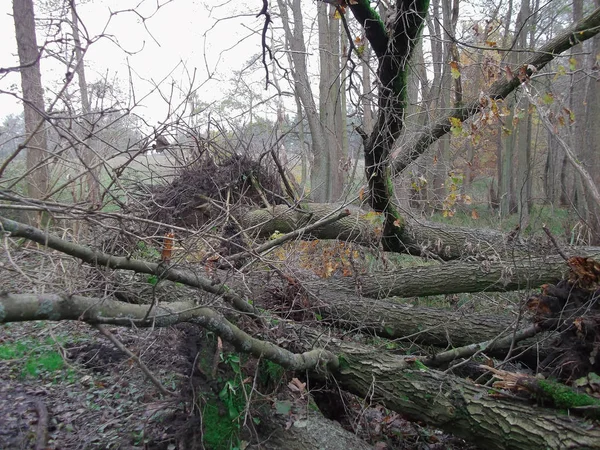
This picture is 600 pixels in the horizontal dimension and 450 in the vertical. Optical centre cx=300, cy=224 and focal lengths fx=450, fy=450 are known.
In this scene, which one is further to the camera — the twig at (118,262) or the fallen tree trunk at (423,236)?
the fallen tree trunk at (423,236)

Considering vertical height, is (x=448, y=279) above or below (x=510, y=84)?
below

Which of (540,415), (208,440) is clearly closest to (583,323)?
(540,415)

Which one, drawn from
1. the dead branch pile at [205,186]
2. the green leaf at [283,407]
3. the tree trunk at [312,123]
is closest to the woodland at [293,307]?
the green leaf at [283,407]

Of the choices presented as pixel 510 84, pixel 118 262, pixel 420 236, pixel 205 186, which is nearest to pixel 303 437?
pixel 118 262

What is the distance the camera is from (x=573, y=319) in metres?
3.45

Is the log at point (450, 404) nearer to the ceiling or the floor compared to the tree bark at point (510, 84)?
nearer to the floor

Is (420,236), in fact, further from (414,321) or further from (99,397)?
(99,397)

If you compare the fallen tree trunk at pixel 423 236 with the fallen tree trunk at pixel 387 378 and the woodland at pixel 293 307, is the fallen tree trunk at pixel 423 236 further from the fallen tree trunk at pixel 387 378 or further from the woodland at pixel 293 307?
the fallen tree trunk at pixel 387 378

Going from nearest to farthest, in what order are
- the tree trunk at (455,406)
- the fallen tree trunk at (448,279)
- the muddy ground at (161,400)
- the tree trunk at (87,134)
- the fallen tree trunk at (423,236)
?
the tree trunk at (87,134)
the tree trunk at (455,406)
the muddy ground at (161,400)
the fallen tree trunk at (448,279)
the fallen tree trunk at (423,236)

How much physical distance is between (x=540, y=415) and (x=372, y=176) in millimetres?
2656

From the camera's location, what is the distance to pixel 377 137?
14.9 ft

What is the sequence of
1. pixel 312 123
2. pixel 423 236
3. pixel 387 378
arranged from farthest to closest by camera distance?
pixel 312 123, pixel 423 236, pixel 387 378

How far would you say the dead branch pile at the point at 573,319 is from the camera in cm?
324

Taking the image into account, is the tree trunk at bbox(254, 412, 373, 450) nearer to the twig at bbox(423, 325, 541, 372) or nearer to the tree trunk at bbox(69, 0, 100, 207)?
the twig at bbox(423, 325, 541, 372)
